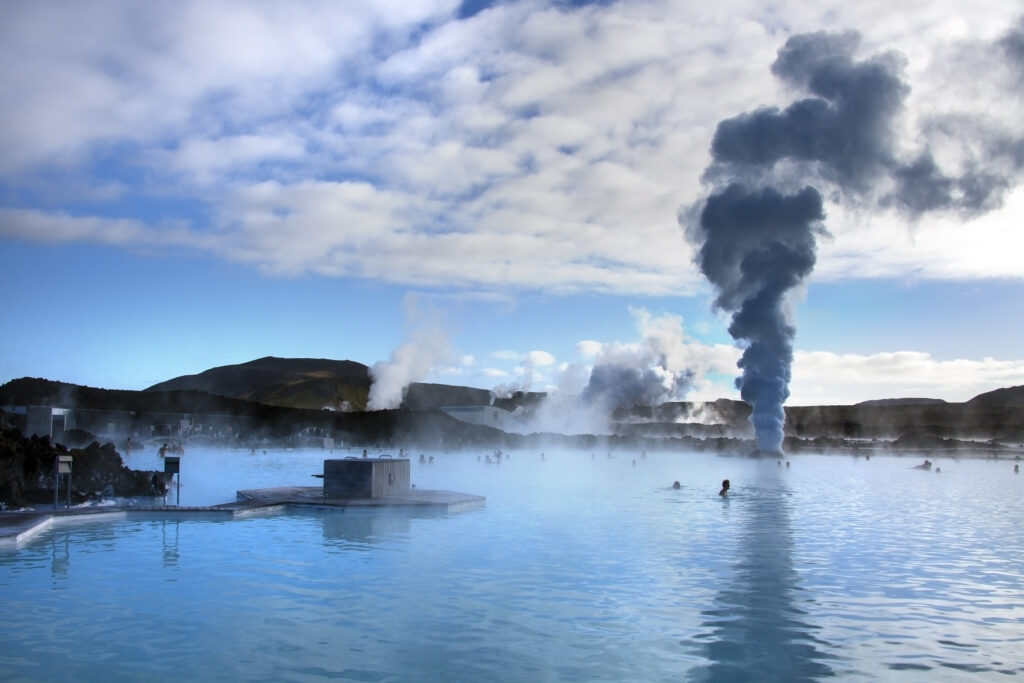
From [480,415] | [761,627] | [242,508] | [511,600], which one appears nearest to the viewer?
[761,627]

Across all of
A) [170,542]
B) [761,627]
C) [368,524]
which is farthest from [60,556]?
[761,627]

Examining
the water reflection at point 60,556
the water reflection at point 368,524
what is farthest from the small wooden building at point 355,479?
the water reflection at point 60,556

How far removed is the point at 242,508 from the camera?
878 inches

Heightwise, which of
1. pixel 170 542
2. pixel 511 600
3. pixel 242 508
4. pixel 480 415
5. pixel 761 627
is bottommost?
pixel 761 627

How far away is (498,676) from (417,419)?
138 m

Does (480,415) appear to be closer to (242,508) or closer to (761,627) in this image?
(242,508)

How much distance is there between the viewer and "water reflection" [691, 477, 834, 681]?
31.1 ft

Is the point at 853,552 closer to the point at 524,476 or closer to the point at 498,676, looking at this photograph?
the point at 498,676

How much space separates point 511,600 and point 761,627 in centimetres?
406

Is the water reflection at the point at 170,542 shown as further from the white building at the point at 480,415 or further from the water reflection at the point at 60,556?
the white building at the point at 480,415

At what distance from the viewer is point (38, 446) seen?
26422mm

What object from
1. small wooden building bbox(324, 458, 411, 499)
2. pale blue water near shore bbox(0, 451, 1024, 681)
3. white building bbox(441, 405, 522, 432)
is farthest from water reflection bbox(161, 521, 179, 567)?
white building bbox(441, 405, 522, 432)

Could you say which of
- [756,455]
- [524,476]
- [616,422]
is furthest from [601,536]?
[616,422]

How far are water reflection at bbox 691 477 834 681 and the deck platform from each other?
10.7m
